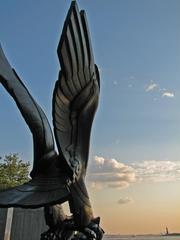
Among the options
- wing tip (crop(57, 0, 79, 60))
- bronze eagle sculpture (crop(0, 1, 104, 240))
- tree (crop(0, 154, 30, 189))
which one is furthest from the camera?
tree (crop(0, 154, 30, 189))

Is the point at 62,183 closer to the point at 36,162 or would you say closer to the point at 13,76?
the point at 36,162

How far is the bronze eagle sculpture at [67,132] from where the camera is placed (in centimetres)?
398

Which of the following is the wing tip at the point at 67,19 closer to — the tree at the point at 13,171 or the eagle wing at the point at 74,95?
the eagle wing at the point at 74,95

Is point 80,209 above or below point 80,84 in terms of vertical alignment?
below

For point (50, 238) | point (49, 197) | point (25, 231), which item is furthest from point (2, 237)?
point (49, 197)

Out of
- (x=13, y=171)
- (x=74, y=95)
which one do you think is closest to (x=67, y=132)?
(x=74, y=95)

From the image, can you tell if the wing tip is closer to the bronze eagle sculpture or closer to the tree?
the bronze eagle sculpture

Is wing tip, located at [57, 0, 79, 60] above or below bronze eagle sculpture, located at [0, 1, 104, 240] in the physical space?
above

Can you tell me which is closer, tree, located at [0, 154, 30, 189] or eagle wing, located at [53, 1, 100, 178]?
eagle wing, located at [53, 1, 100, 178]

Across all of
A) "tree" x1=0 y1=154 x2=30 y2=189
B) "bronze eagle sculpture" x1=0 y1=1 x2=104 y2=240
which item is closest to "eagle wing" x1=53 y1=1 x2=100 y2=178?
"bronze eagle sculpture" x1=0 y1=1 x2=104 y2=240

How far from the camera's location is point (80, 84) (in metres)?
4.61

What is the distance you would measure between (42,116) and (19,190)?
3.65 feet

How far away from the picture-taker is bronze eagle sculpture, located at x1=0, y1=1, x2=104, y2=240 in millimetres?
3977

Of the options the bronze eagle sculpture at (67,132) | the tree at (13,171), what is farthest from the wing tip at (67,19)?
the tree at (13,171)
